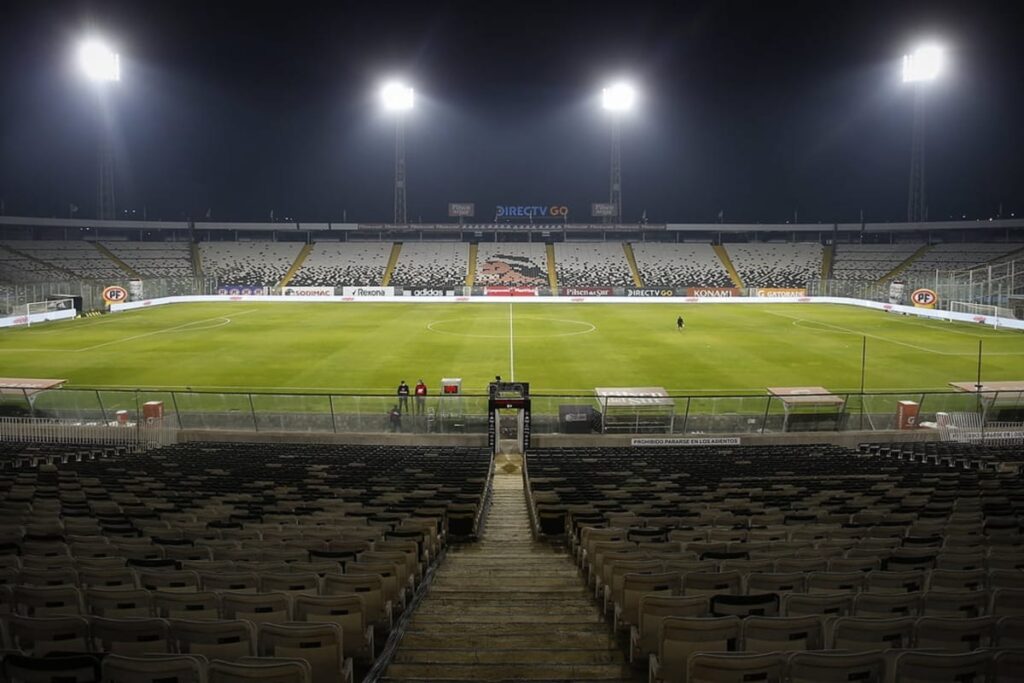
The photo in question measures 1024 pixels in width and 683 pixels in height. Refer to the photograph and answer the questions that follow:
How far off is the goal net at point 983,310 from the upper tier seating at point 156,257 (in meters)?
88.5

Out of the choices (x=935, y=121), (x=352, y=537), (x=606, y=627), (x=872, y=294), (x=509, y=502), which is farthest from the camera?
(x=935, y=121)

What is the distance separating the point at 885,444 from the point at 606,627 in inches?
823

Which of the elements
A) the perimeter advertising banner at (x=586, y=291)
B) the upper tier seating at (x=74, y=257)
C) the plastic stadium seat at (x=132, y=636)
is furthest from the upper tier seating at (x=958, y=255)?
the plastic stadium seat at (x=132, y=636)

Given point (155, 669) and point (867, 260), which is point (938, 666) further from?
point (867, 260)

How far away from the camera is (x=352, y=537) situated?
31.1ft

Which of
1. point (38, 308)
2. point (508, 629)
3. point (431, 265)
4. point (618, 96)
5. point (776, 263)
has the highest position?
point (618, 96)

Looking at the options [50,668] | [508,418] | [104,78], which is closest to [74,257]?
[104,78]

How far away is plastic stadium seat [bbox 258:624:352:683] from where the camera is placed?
16.8ft

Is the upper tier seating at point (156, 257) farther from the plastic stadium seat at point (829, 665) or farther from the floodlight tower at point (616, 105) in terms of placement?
the plastic stadium seat at point (829, 665)

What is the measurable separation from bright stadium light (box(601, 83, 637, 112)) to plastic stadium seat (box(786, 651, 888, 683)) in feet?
312

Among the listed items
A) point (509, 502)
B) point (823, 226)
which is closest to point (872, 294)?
point (823, 226)

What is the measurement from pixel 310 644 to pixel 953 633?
4.46 m

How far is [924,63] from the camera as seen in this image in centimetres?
8362

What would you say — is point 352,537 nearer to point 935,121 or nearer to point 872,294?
point 872,294
